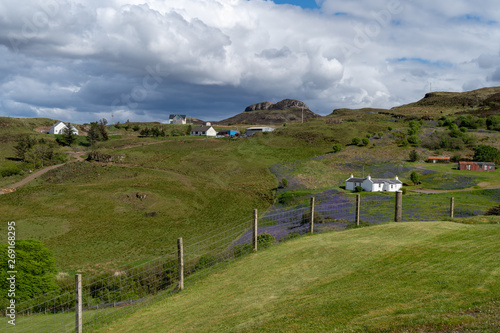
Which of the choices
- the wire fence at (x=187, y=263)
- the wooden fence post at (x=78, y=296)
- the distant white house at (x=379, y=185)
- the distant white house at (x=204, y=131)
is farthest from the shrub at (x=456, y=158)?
the distant white house at (x=204, y=131)

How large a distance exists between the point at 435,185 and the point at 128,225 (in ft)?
A: 157

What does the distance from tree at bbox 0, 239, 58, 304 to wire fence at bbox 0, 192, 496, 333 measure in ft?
3.00

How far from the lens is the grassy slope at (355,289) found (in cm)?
861

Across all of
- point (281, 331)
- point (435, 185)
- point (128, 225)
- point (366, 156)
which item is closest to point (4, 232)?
point (128, 225)

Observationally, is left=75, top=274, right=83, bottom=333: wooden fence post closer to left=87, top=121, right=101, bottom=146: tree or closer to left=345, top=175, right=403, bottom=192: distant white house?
left=345, top=175, right=403, bottom=192: distant white house

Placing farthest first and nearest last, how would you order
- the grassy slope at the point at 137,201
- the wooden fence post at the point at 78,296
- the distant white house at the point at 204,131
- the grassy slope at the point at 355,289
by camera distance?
1. the distant white house at the point at 204,131
2. the grassy slope at the point at 137,201
3. the wooden fence post at the point at 78,296
4. the grassy slope at the point at 355,289

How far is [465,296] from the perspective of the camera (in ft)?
30.7

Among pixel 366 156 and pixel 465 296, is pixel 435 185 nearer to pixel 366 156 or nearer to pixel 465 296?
pixel 366 156

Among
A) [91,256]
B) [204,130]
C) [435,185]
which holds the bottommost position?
[91,256]

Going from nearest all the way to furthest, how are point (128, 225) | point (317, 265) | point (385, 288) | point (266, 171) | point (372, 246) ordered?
1. point (385, 288)
2. point (317, 265)
3. point (372, 246)
4. point (128, 225)
5. point (266, 171)

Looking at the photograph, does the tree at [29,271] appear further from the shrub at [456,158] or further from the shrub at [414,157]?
the shrub at [456,158]

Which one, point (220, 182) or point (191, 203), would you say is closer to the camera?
point (191, 203)

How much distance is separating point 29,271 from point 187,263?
462 inches

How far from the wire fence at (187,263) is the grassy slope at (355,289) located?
9.68ft
